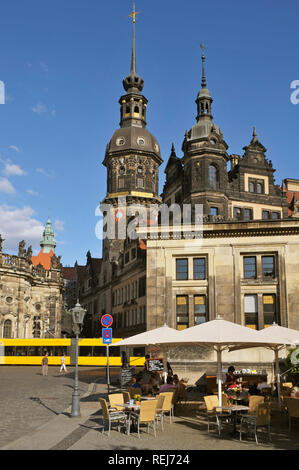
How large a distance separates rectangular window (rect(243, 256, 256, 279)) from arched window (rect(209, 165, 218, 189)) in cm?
1461

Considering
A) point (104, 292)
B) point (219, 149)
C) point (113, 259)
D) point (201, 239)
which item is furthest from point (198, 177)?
point (104, 292)

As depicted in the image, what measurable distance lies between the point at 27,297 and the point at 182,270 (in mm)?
38797

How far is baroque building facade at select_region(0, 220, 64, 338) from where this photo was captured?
65812 millimetres

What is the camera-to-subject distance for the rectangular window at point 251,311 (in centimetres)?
3578

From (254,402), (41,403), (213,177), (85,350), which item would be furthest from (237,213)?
(254,402)

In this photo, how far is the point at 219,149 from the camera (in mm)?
49750

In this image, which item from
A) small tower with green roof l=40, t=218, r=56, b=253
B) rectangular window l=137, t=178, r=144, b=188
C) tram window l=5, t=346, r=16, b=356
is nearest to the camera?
tram window l=5, t=346, r=16, b=356

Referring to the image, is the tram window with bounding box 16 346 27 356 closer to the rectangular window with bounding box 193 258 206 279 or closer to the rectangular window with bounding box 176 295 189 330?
the rectangular window with bounding box 176 295 189 330

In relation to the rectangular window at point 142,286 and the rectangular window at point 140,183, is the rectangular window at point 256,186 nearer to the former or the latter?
the rectangular window at point 142,286

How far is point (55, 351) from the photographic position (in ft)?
172

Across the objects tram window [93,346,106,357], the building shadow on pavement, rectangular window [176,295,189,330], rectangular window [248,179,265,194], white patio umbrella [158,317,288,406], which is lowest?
the building shadow on pavement

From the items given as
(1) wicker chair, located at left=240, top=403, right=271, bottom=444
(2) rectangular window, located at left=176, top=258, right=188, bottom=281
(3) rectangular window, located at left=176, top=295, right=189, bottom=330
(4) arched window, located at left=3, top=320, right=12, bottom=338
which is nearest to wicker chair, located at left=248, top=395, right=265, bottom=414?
(1) wicker chair, located at left=240, top=403, right=271, bottom=444

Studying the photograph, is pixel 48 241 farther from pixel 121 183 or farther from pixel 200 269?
pixel 200 269

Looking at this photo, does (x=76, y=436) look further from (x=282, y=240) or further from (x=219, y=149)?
(x=219, y=149)
